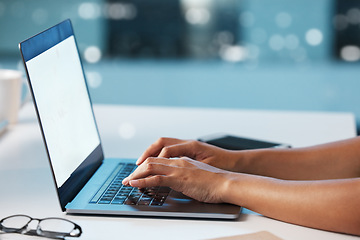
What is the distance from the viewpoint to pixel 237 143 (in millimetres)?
1373

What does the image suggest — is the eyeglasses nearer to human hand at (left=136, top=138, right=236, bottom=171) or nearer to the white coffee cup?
human hand at (left=136, top=138, right=236, bottom=171)

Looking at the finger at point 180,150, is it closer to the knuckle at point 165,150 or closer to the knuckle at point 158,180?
the knuckle at point 165,150

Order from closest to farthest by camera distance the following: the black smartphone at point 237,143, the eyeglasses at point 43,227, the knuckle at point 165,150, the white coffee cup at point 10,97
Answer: the eyeglasses at point 43,227 < the knuckle at point 165,150 < the black smartphone at point 237,143 < the white coffee cup at point 10,97

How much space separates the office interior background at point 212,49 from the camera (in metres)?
3.22

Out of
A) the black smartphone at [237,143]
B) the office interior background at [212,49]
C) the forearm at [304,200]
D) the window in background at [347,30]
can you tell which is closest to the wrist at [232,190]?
the forearm at [304,200]

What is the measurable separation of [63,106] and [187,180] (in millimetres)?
290

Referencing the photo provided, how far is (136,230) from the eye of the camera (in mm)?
921

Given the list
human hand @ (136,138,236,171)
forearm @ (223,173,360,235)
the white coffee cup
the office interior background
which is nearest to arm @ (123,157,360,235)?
forearm @ (223,173,360,235)

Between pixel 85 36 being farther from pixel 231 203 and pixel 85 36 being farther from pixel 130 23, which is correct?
pixel 231 203

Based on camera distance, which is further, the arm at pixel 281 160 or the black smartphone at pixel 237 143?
the black smartphone at pixel 237 143

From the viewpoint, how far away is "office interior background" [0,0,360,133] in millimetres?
3221

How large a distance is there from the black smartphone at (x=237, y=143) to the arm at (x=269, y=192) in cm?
29

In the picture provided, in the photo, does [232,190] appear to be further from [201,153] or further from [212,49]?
[212,49]

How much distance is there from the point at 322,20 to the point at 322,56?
0.21 metres
